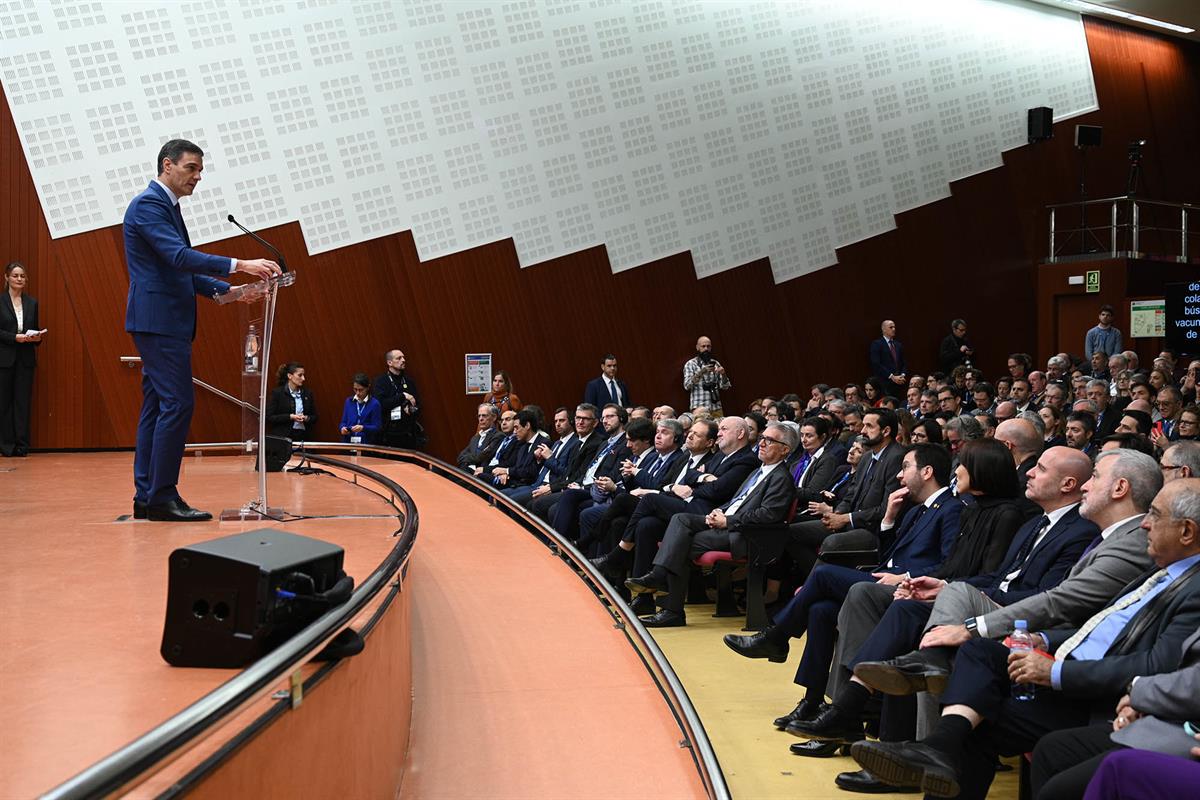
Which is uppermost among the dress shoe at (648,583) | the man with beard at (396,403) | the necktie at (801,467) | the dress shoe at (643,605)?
the man with beard at (396,403)

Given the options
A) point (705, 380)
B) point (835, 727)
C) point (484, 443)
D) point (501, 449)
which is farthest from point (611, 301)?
point (835, 727)

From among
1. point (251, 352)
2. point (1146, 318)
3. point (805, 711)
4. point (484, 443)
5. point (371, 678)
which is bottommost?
point (1146, 318)

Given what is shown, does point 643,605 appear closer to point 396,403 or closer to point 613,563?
point 613,563

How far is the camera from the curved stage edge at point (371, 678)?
1.73 metres

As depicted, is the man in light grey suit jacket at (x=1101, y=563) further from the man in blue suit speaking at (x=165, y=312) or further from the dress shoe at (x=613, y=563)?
the dress shoe at (x=613, y=563)

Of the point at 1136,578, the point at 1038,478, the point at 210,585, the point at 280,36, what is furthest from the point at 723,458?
the point at 280,36

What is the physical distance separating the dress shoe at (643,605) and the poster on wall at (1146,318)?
356 inches

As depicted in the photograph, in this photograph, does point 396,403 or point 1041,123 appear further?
point 1041,123

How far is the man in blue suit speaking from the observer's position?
369 centimetres

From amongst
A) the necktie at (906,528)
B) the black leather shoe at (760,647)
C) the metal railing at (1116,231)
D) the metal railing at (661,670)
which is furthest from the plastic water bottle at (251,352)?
the metal railing at (1116,231)

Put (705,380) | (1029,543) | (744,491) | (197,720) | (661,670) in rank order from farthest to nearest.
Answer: (705,380), (744,491), (1029,543), (661,670), (197,720)

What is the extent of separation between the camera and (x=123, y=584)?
279 cm

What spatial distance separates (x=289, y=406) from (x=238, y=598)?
8.54 metres

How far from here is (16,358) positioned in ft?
29.5
